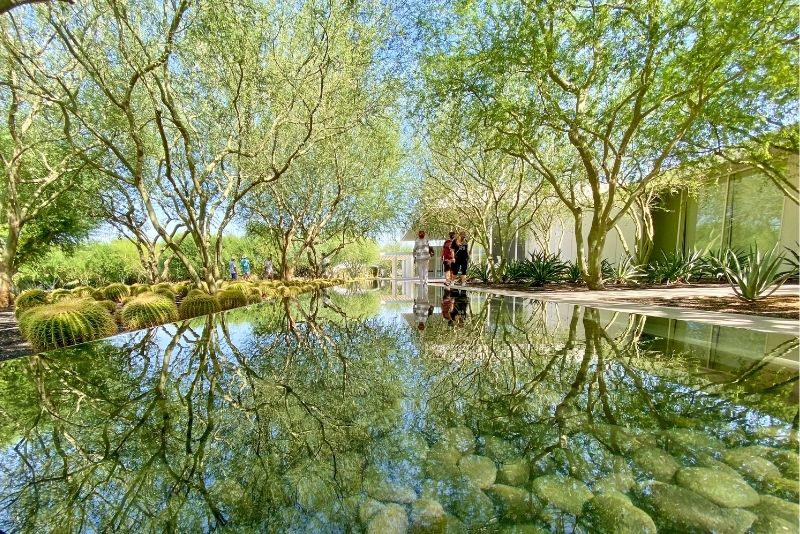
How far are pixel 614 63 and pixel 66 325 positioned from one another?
35.4 ft

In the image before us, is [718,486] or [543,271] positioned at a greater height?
[543,271]

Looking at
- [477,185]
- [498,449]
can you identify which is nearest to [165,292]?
[498,449]

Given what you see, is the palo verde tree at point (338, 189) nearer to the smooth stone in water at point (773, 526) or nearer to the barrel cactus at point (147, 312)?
the barrel cactus at point (147, 312)

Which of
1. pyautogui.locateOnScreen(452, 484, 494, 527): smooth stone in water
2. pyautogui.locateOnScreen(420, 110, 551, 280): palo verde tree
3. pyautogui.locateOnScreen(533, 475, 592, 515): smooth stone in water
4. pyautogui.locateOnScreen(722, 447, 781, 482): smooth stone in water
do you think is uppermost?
pyautogui.locateOnScreen(420, 110, 551, 280): palo verde tree

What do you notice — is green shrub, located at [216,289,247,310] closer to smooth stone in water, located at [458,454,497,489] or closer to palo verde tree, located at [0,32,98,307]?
palo verde tree, located at [0,32,98,307]

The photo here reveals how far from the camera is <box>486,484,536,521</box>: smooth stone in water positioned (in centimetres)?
145

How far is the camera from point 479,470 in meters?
1.77

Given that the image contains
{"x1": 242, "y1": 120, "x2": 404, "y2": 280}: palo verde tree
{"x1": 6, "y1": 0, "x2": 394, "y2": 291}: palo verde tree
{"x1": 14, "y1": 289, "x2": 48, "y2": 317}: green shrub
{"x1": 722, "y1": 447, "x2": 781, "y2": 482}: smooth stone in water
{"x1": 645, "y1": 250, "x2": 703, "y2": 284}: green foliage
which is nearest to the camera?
{"x1": 722, "y1": 447, "x2": 781, "y2": 482}: smooth stone in water

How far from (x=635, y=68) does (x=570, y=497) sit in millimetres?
8196

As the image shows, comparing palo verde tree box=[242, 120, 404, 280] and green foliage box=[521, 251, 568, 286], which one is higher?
palo verde tree box=[242, 120, 404, 280]

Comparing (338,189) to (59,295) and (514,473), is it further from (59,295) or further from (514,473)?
(514,473)

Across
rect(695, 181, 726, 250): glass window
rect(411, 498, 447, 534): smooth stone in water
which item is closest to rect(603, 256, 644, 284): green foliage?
rect(695, 181, 726, 250): glass window

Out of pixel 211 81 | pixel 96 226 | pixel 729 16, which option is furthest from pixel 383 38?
pixel 96 226

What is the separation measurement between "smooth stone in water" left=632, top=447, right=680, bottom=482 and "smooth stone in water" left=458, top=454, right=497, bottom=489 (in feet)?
2.31
